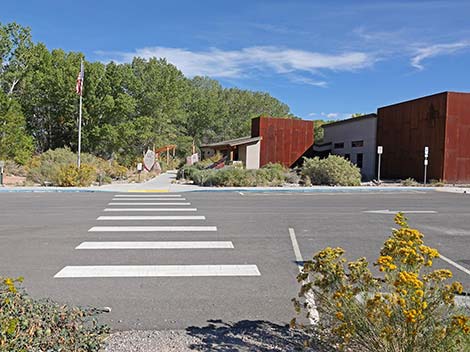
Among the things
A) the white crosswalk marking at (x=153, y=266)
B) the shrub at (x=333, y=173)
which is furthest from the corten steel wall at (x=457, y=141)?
the white crosswalk marking at (x=153, y=266)

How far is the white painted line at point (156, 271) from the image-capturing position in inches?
261

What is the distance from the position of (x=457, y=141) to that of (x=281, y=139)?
1504 centimetres

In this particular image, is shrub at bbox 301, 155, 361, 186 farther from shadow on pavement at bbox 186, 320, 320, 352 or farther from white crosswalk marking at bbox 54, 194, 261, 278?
shadow on pavement at bbox 186, 320, 320, 352

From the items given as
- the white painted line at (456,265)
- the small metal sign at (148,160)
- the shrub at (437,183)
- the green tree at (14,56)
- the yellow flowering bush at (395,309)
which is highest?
the green tree at (14,56)

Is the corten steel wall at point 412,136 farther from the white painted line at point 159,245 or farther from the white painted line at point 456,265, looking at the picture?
the white painted line at point 159,245

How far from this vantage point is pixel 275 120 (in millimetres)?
39562

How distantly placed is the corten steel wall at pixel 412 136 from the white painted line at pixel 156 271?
26153 mm

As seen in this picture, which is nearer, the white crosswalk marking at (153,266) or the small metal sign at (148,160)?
the white crosswalk marking at (153,266)

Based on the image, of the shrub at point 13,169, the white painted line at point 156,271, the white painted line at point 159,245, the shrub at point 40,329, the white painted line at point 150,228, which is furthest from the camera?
the shrub at point 13,169

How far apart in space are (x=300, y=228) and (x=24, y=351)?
869 centimetres

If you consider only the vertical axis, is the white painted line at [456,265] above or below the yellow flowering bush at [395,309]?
below

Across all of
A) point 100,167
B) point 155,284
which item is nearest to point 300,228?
point 155,284

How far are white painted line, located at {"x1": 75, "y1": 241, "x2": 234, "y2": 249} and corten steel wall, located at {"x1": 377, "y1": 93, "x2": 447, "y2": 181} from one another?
24800mm

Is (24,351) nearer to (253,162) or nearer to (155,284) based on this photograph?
(155,284)
